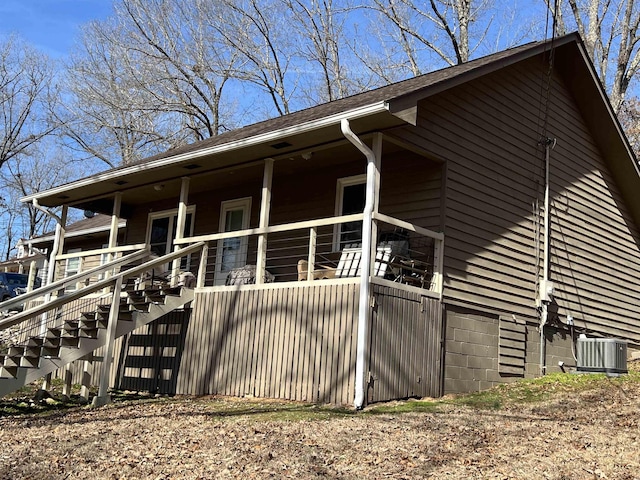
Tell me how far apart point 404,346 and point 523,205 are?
441cm

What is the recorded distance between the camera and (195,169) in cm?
1331

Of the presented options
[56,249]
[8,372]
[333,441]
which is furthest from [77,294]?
[333,441]

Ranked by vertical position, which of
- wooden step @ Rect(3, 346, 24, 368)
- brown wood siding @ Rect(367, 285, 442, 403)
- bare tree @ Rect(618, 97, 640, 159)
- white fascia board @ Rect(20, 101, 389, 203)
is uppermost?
bare tree @ Rect(618, 97, 640, 159)

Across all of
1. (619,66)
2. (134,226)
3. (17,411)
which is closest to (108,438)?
(17,411)

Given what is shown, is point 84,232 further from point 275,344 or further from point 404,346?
point 404,346

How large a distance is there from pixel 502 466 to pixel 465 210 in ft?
19.6

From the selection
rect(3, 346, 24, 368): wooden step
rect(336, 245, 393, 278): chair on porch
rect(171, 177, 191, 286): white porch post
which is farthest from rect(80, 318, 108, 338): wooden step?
rect(336, 245, 393, 278): chair on porch

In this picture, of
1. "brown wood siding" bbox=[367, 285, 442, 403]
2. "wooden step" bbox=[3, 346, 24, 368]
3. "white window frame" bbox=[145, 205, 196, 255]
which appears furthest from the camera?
"white window frame" bbox=[145, 205, 196, 255]

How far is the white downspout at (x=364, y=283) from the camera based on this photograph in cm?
938

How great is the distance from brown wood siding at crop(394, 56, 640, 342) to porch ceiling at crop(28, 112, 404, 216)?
1066 mm

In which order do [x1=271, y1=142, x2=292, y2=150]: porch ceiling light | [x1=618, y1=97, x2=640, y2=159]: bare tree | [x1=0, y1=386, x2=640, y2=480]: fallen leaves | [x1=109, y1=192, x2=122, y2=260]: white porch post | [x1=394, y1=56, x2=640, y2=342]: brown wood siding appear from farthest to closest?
[x1=618, y1=97, x2=640, y2=159]: bare tree
[x1=109, y1=192, x2=122, y2=260]: white porch post
[x1=394, y1=56, x2=640, y2=342]: brown wood siding
[x1=271, y1=142, x2=292, y2=150]: porch ceiling light
[x1=0, y1=386, x2=640, y2=480]: fallen leaves

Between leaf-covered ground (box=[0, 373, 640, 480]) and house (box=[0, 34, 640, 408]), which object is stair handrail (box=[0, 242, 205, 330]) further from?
leaf-covered ground (box=[0, 373, 640, 480])

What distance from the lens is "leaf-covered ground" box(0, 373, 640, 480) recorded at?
6.36 metres

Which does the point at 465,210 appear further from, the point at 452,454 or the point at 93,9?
the point at 93,9
